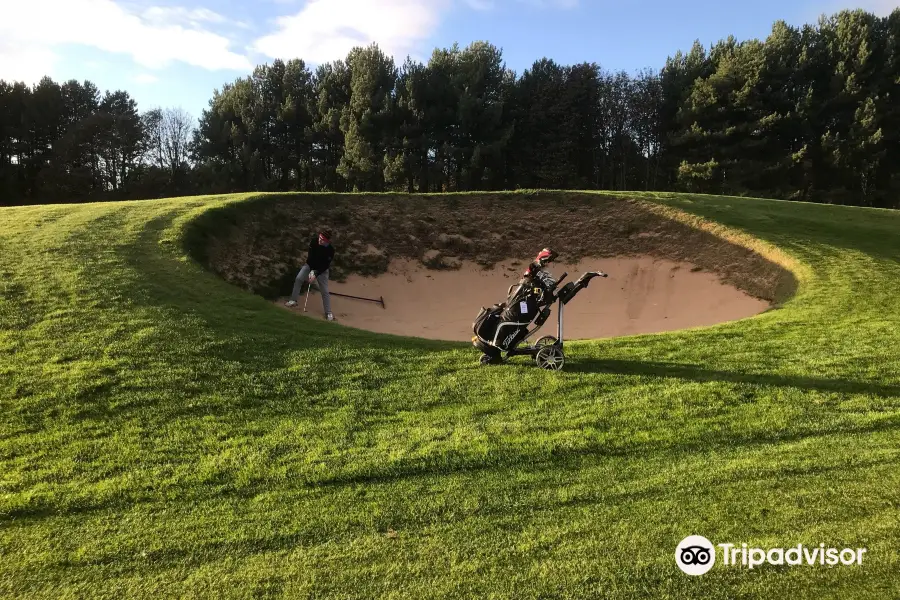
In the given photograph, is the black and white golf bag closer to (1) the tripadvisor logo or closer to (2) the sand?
(1) the tripadvisor logo

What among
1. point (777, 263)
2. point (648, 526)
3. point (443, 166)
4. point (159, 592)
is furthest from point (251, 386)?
point (443, 166)

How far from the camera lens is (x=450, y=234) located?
17.6 metres

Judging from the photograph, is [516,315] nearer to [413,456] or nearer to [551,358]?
[551,358]

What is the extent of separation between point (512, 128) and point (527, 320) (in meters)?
36.3

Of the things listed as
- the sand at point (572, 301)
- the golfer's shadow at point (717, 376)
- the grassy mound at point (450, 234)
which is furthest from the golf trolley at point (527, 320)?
the grassy mound at point (450, 234)

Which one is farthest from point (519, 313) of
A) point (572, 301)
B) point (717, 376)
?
point (572, 301)

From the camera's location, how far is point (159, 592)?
3.19 m

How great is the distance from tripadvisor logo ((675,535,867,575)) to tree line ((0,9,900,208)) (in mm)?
37103

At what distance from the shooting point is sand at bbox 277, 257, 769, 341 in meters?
13.4

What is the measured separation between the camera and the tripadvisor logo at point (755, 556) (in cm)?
328

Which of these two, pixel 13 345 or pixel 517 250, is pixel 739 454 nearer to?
pixel 13 345

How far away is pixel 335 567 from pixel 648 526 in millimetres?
2161

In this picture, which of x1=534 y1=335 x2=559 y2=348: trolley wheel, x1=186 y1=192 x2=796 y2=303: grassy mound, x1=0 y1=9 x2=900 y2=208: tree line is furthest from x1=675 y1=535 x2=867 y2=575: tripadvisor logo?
x1=0 y1=9 x2=900 y2=208: tree line

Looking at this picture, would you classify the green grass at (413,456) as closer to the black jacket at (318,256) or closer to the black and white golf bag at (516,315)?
the black and white golf bag at (516,315)
